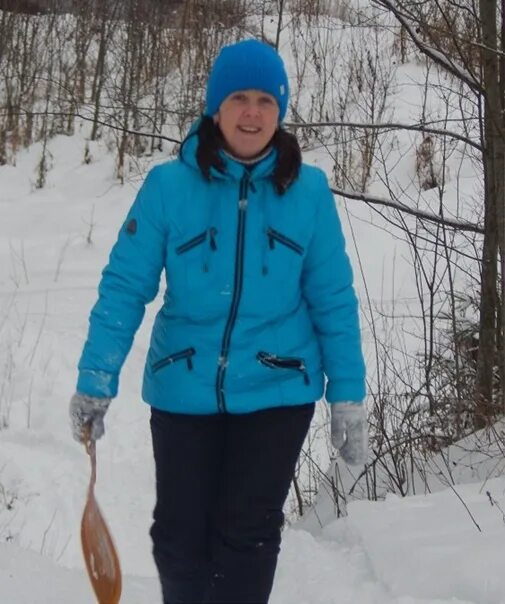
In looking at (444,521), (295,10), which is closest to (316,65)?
(295,10)

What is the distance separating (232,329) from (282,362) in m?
0.14

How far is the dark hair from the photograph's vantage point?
2.12 meters

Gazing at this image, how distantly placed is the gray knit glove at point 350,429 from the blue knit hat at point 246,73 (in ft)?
2.42

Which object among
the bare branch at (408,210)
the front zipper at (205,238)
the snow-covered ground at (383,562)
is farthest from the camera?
the bare branch at (408,210)

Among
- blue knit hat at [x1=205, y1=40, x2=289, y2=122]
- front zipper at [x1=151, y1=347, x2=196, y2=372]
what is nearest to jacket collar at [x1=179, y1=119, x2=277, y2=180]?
blue knit hat at [x1=205, y1=40, x2=289, y2=122]

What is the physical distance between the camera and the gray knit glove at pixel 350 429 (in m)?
2.23

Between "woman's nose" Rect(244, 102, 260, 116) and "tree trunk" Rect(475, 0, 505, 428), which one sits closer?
"woman's nose" Rect(244, 102, 260, 116)

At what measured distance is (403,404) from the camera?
550 centimetres

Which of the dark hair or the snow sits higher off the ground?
the dark hair

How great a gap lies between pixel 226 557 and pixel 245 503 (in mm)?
142

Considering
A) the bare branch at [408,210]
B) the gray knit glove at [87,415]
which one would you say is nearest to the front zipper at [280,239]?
the gray knit glove at [87,415]

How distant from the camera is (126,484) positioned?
5.58 metres

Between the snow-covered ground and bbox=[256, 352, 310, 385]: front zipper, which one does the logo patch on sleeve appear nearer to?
bbox=[256, 352, 310, 385]: front zipper

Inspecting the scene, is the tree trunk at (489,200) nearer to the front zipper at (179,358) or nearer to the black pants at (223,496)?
the black pants at (223,496)
